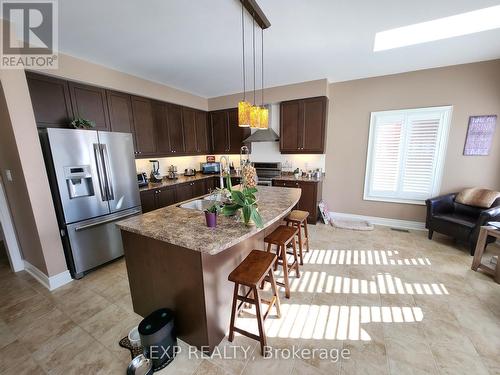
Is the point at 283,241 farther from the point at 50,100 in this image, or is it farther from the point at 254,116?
the point at 50,100

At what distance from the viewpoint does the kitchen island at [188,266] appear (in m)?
1.46

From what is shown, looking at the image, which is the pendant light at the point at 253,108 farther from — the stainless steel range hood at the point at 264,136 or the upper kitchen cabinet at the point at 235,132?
the upper kitchen cabinet at the point at 235,132

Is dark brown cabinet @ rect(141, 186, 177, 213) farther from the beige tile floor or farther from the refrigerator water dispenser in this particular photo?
the beige tile floor

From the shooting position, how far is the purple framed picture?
3.19 m

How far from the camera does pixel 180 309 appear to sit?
165 cm

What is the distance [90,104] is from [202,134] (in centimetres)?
244

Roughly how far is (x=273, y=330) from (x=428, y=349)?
123 centimetres

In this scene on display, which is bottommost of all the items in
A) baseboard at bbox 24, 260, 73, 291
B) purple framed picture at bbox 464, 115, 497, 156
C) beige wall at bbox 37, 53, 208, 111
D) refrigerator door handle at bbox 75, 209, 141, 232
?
baseboard at bbox 24, 260, 73, 291

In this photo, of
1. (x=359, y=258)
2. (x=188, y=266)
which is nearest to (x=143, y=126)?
(x=188, y=266)

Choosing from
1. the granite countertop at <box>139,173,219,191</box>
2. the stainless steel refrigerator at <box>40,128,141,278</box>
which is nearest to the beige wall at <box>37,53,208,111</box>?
the stainless steel refrigerator at <box>40,128,141,278</box>

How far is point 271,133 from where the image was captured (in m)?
4.26

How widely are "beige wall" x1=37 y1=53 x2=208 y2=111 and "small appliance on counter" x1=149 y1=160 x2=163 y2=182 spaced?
1.27m

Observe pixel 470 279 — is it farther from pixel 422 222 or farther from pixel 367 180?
pixel 367 180

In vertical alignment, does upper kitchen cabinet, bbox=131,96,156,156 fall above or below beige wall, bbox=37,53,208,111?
below
